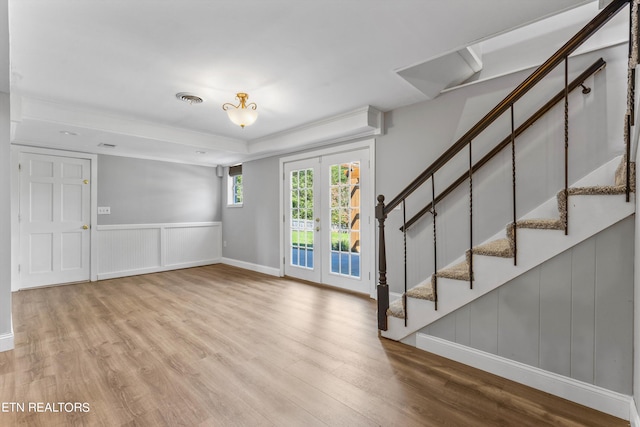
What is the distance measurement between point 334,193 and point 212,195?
3377mm

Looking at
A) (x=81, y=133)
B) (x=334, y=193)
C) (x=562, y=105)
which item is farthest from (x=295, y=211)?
(x=562, y=105)

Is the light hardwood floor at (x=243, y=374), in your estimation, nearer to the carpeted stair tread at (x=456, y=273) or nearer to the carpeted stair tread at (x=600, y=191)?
the carpeted stair tread at (x=456, y=273)

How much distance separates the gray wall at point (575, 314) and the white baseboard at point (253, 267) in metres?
3.78

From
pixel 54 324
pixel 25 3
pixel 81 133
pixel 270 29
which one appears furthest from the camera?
pixel 81 133

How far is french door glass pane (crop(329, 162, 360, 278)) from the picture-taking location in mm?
4137

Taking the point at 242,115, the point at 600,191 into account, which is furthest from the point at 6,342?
the point at 600,191

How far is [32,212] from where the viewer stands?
444cm

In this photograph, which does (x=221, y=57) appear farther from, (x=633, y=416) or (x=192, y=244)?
(x=192, y=244)

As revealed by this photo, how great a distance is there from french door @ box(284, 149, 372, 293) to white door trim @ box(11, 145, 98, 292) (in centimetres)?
323

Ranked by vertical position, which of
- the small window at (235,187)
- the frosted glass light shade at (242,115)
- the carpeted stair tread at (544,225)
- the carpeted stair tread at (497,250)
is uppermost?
the frosted glass light shade at (242,115)

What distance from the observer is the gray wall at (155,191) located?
520 centimetres

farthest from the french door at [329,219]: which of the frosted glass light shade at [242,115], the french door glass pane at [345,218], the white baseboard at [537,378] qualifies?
the white baseboard at [537,378]

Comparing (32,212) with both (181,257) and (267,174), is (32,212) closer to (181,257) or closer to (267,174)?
(181,257)

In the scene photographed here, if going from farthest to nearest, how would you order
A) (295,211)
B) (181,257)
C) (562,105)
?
1. (181,257)
2. (295,211)
3. (562,105)
